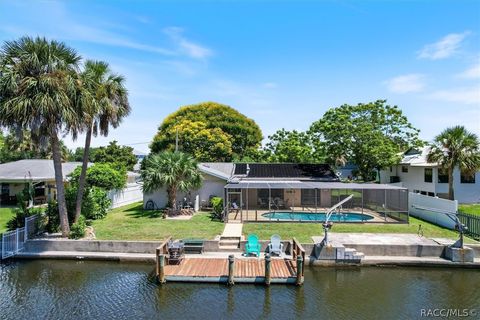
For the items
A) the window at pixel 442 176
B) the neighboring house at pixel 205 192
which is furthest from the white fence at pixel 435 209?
the neighboring house at pixel 205 192

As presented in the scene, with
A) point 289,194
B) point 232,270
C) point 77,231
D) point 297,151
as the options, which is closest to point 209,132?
point 297,151

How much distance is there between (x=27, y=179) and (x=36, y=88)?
1407cm

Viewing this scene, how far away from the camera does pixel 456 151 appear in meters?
24.8

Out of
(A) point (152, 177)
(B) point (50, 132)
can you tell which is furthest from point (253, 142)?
(B) point (50, 132)

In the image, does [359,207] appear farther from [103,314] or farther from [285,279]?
[103,314]

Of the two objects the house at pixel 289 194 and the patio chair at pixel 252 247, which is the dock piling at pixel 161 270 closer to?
the patio chair at pixel 252 247

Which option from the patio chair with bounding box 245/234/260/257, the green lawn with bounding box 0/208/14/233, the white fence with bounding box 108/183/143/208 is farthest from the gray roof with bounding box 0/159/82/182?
the patio chair with bounding box 245/234/260/257

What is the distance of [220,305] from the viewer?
10.9 meters

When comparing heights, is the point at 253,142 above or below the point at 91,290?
above

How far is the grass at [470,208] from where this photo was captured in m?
23.8

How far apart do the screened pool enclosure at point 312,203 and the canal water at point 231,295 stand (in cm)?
772

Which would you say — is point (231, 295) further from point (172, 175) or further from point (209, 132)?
point (209, 132)

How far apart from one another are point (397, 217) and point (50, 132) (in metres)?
20.2

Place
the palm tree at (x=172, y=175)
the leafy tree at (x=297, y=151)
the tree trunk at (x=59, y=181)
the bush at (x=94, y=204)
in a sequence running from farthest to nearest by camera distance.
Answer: the leafy tree at (x=297, y=151) < the palm tree at (x=172, y=175) < the bush at (x=94, y=204) < the tree trunk at (x=59, y=181)
